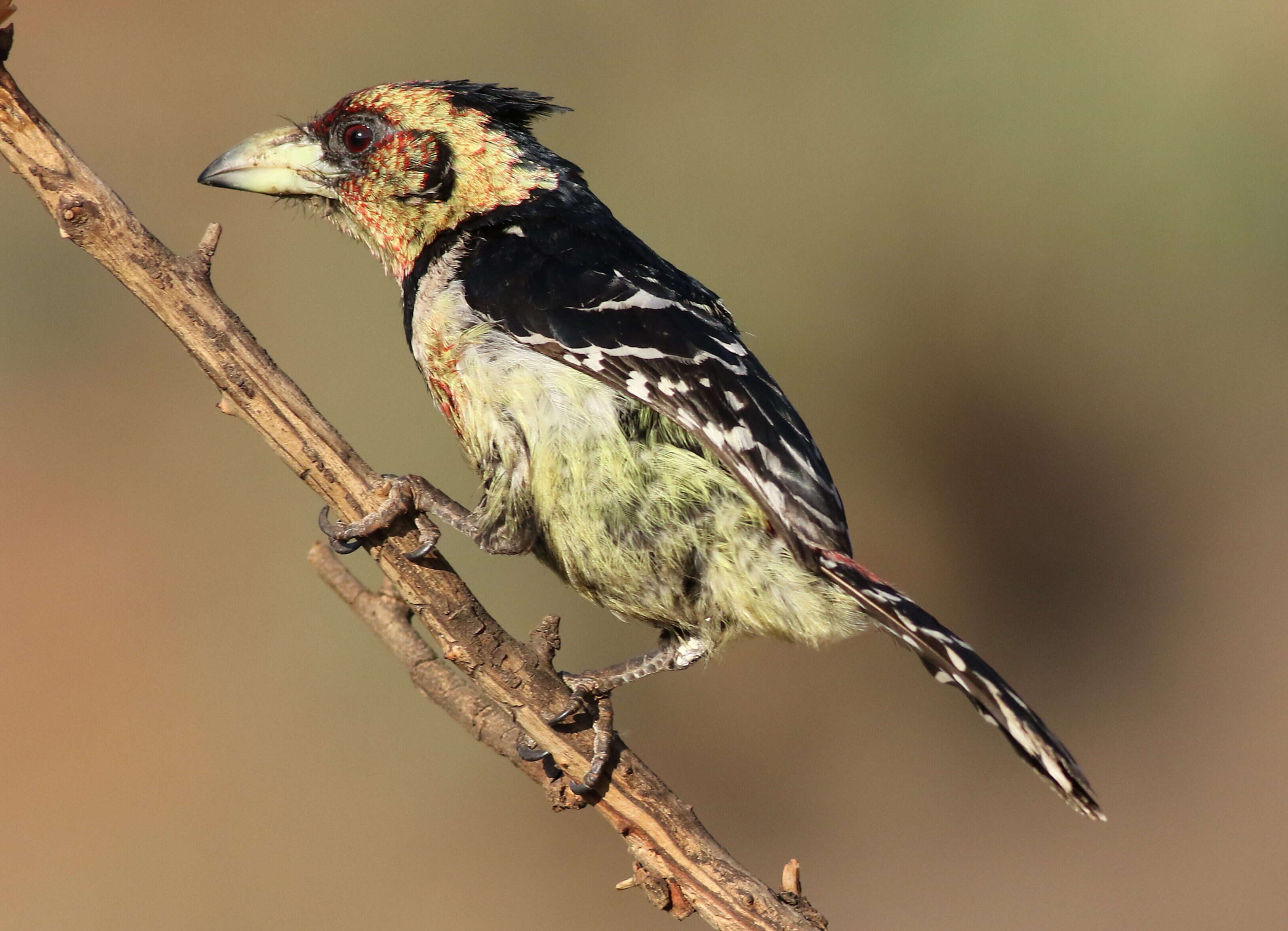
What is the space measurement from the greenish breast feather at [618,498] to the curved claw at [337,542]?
0.30 m

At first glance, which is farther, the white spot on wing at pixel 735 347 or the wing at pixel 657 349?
the white spot on wing at pixel 735 347

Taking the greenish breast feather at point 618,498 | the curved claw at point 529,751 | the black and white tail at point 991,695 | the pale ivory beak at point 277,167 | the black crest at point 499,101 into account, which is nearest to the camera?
the black and white tail at point 991,695

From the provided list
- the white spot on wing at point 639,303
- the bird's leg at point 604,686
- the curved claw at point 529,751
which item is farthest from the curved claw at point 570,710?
the white spot on wing at point 639,303

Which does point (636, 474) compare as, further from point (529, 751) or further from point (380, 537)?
point (529, 751)

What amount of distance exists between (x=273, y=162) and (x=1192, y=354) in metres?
5.42

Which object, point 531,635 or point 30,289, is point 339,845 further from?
point 531,635

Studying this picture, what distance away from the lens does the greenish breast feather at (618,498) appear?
247 cm

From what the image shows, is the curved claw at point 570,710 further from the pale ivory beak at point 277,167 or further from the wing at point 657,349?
the pale ivory beak at point 277,167

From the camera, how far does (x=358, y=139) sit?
9.92ft

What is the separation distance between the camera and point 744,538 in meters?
2.54

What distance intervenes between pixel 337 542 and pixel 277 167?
1.23 m

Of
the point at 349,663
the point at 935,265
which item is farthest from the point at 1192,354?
the point at 349,663

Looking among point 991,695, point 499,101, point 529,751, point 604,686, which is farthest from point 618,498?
point 499,101

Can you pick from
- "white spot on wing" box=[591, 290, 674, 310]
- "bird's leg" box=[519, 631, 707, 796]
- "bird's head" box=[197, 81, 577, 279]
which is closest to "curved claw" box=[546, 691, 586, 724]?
"bird's leg" box=[519, 631, 707, 796]
